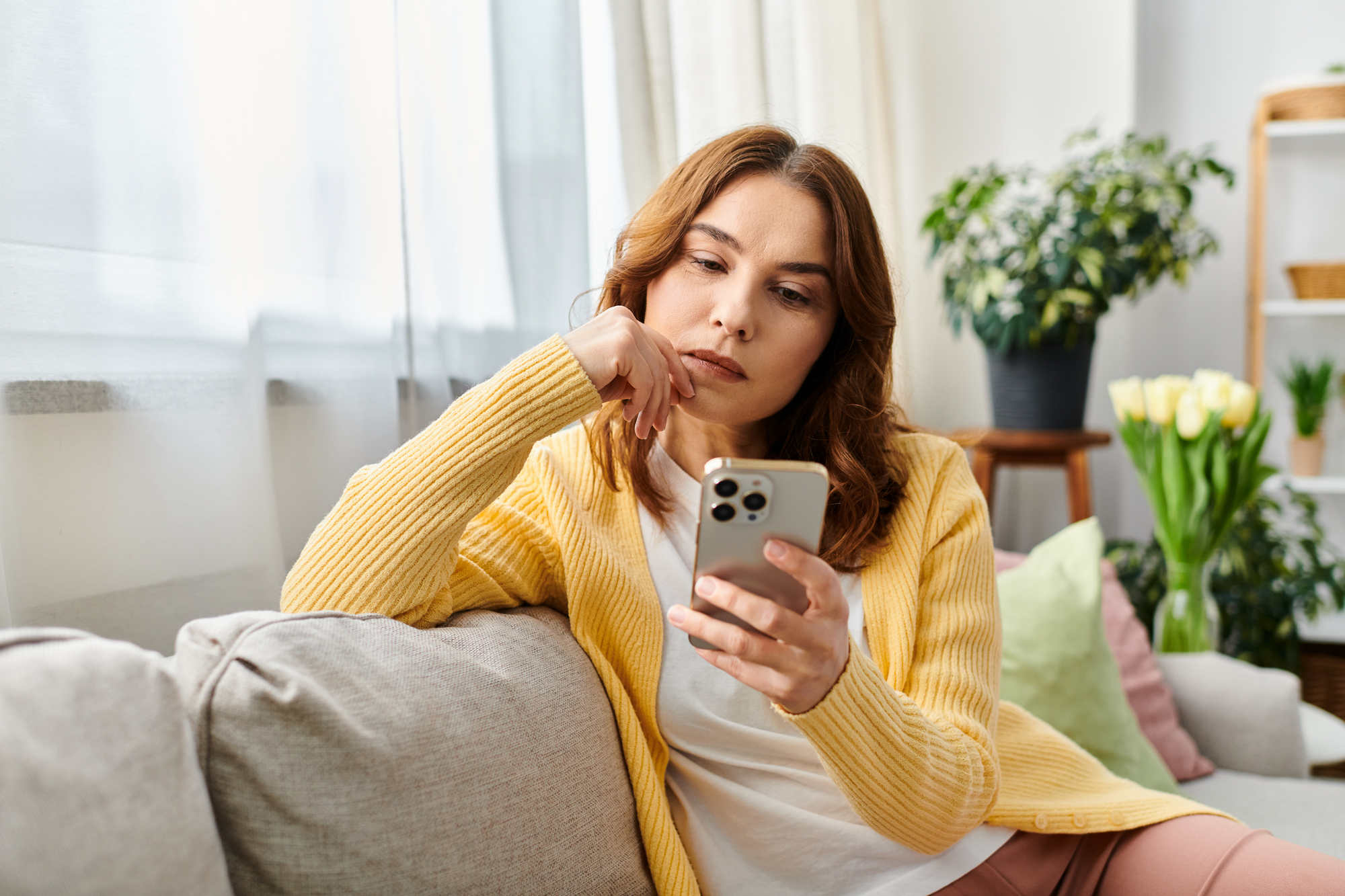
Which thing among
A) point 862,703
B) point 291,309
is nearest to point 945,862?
point 862,703

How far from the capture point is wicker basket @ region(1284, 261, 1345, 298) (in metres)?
2.70

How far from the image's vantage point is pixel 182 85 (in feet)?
3.05

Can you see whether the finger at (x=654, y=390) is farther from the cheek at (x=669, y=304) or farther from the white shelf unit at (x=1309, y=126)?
the white shelf unit at (x=1309, y=126)

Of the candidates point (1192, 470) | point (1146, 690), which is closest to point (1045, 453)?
point (1192, 470)

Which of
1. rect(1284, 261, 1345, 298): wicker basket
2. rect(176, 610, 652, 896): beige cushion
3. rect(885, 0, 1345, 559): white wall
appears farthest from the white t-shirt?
rect(1284, 261, 1345, 298): wicker basket

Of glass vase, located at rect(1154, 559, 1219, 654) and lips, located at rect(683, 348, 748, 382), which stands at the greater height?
lips, located at rect(683, 348, 748, 382)

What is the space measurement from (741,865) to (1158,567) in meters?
1.95

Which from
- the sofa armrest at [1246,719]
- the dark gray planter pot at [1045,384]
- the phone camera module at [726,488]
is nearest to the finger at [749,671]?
the phone camera module at [726,488]

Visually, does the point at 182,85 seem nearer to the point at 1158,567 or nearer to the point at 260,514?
the point at 260,514

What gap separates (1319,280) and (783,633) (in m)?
2.83

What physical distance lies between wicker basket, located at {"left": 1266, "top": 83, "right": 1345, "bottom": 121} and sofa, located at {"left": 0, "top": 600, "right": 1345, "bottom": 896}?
2.88 m

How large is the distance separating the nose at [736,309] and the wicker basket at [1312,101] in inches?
102

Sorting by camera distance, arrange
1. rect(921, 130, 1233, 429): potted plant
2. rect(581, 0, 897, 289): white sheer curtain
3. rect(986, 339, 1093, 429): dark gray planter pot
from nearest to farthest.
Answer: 1. rect(581, 0, 897, 289): white sheer curtain
2. rect(921, 130, 1233, 429): potted plant
3. rect(986, 339, 1093, 429): dark gray planter pot

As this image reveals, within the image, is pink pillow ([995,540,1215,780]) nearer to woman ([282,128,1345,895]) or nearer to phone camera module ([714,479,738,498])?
woman ([282,128,1345,895])
